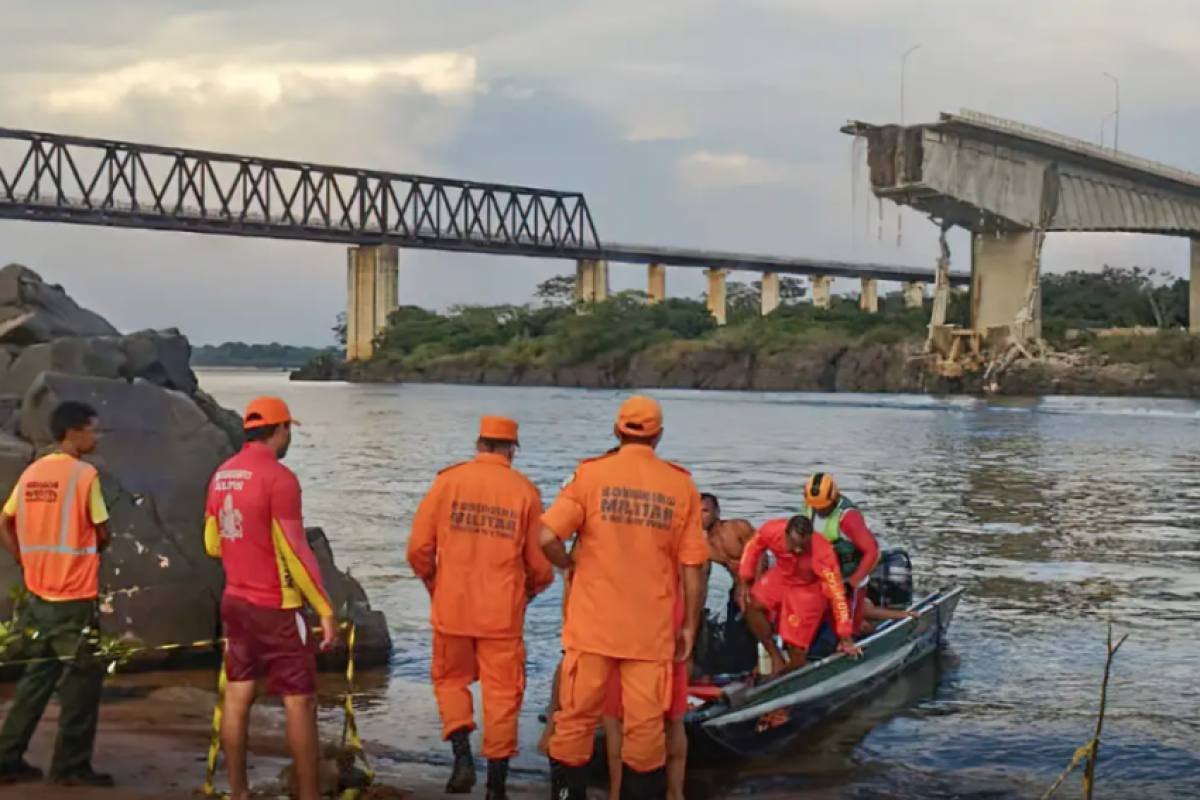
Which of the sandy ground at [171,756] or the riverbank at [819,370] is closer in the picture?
the sandy ground at [171,756]

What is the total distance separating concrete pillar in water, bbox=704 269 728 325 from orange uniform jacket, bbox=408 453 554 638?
131 m

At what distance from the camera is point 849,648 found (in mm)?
9797

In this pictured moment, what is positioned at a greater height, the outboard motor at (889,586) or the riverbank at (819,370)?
the riverbank at (819,370)

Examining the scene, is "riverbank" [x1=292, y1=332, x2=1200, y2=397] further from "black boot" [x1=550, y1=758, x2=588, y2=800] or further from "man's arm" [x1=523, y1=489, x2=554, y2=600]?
"black boot" [x1=550, y1=758, x2=588, y2=800]

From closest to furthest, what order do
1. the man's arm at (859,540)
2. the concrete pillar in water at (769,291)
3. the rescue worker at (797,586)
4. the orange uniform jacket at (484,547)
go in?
the orange uniform jacket at (484,547)
the rescue worker at (797,586)
the man's arm at (859,540)
the concrete pillar in water at (769,291)

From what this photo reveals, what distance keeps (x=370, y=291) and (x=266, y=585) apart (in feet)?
395

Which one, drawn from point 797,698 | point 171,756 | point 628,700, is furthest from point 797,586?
point 171,756

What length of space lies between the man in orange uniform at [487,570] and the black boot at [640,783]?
90 cm

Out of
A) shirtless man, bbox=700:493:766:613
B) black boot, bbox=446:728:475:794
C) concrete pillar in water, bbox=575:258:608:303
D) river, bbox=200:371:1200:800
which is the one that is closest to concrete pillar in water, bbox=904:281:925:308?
concrete pillar in water, bbox=575:258:608:303

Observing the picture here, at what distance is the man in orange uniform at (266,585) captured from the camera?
637 centimetres

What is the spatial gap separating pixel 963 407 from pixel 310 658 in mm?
71426

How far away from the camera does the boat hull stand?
880cm

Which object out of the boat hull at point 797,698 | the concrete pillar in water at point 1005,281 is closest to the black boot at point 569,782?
the boat hull at point 797,698

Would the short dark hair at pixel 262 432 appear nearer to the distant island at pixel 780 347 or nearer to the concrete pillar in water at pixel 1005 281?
the concrete pillar in water at pixel 1005 281
